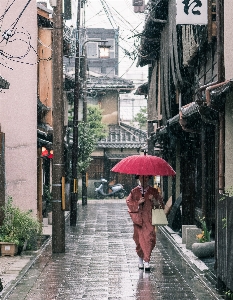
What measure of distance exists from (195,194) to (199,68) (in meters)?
4.31

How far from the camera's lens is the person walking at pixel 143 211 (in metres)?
14.1

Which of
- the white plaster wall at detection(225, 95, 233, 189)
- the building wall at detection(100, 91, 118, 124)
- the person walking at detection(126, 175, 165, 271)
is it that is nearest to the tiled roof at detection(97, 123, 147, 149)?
the building wall at detection(100, 91, 118, 124)

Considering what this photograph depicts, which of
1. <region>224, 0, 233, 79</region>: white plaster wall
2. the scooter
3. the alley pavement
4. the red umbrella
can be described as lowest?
the scooter

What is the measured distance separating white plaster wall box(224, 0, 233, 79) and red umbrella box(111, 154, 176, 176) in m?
2.70

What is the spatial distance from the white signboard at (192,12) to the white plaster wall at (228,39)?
2.04 meters

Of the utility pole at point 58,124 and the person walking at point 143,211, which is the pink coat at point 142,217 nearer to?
the person walking at point 143,211

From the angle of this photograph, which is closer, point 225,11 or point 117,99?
point 225,11

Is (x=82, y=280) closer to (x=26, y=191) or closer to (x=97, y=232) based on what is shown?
(x=26, y=191)

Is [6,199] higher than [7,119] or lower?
lower

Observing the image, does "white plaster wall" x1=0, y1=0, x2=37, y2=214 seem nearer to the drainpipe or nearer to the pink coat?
the pink coat

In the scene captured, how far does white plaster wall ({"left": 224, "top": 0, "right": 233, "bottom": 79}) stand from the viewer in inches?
472

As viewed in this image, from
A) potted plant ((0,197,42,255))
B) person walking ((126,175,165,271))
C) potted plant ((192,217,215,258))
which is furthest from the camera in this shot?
potted plant ((0,197,42,255))

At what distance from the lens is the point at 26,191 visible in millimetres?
19172

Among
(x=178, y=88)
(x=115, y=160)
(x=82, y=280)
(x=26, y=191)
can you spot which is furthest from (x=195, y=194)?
(x=115, y=160)
